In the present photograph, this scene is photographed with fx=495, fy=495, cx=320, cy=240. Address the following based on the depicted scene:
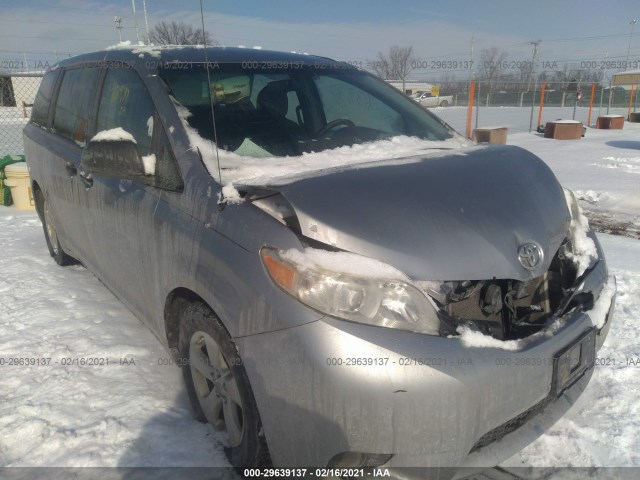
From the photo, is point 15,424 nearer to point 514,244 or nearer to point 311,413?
point 311,413

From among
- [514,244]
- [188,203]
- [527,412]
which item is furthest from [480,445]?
[188,203]

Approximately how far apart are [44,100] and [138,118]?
7.71ft

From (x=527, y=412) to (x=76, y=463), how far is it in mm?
1876

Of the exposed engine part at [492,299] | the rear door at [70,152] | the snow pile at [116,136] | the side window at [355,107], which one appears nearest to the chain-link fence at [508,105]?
the rear door at [70,152]

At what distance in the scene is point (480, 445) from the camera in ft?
5.62

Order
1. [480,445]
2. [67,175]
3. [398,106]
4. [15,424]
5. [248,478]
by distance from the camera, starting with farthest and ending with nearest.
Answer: [67,175]
[398,106]
[15,424]
[248,478]
[480,445]

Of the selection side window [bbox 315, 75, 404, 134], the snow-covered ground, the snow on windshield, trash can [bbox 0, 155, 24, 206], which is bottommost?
the snow-covered ground

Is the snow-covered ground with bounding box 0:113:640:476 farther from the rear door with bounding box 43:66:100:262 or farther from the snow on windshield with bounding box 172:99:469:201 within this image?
the snow on windshield with bounding box 172:99:469:201

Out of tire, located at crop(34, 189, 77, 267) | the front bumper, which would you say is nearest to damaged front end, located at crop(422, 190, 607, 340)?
the front bumper

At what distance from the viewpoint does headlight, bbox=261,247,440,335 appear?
5.28 feet

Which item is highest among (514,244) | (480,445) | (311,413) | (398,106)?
(398,106)

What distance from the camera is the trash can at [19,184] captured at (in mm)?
6734

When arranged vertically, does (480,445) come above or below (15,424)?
above

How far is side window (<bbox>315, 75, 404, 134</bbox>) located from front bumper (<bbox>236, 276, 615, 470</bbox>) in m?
1.65
